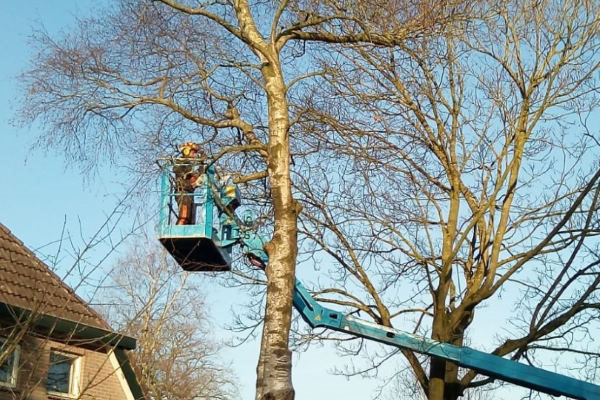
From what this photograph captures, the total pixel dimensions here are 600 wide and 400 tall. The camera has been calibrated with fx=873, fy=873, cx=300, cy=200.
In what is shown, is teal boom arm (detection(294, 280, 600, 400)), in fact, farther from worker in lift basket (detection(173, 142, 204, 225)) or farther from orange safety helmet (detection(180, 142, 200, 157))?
orange safety helmet (detection(180, 142, 200, 157))

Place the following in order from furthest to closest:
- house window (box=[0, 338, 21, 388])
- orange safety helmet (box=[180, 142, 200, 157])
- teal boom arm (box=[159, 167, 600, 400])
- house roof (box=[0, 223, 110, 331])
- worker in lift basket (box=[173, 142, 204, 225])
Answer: house roof (box=[0, 223, 110, 331]) < teal boom arm (box=[159, 167, 600, 400]) < orange safety helmet (box=[180, 142, 200, 157]) < worker in lift basket (box=[173, 142, 204, 225]) < house window (box=[0, 338, 21, 388])

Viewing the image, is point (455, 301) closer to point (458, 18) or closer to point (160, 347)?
point (458, 18)

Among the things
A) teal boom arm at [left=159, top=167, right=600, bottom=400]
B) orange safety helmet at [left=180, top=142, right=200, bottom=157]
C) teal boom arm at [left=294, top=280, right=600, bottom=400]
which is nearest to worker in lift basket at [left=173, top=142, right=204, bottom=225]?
orange safety helmet at [left=180, top=142, right=200, bottom=157]

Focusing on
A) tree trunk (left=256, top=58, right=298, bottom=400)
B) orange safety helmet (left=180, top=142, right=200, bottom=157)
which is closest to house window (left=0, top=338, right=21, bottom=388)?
tree trunk (left=256, top=58, right=298, bottom=400)

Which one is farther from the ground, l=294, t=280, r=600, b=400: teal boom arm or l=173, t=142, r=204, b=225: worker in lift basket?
l=173, t=142, r=204, b=225: worker in lift basket

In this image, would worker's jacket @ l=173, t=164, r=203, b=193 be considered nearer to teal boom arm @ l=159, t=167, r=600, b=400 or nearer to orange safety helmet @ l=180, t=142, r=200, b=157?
orange safety helmet @ l=180, t=142, r=200, b=157

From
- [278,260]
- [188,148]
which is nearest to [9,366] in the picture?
[188,148]

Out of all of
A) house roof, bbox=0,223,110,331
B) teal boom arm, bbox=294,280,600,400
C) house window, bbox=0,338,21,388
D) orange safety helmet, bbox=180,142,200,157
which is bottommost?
house window, bbox=0,338,21,388

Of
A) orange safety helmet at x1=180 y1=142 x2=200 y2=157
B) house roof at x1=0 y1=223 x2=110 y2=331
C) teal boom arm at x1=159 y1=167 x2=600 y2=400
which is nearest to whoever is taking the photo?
orange safety helmet at x1=180 y1=142 x2=200 y2=157

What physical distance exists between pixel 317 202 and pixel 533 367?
3960 mm

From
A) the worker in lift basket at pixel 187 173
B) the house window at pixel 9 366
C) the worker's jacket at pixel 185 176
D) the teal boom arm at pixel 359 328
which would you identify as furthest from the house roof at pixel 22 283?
the worker's jacket at pixel 185 176

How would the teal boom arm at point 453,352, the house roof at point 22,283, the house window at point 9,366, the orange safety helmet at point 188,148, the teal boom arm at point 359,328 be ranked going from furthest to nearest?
the house roof at point 22,283 < the teal boom arm at point 453,352 < the teal boom arm at point 359,328 < the orange safety helmet at point 188,148 < the house window at point 9,366

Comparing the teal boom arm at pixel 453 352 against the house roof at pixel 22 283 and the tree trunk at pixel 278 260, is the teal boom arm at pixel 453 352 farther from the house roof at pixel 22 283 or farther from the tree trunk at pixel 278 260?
the tree trunk at pixel 278 260

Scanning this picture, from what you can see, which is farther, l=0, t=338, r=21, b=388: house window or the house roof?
the house roof
